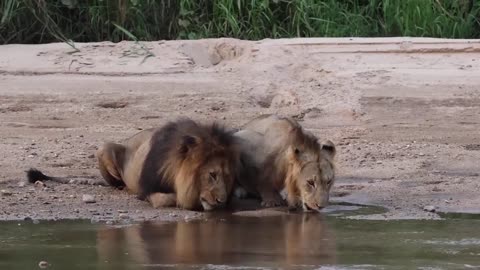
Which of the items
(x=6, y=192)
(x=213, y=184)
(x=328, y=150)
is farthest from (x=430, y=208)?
(x=6, y=192)

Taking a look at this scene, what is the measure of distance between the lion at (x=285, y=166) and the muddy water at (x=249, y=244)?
20cm

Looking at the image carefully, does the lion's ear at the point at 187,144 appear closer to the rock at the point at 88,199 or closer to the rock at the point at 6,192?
the rock at the point at 88,199

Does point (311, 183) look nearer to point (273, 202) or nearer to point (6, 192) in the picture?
point (273, 202)

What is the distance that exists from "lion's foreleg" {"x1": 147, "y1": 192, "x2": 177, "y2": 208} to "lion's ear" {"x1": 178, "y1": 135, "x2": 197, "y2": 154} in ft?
1.03

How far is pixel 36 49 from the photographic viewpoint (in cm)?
1149

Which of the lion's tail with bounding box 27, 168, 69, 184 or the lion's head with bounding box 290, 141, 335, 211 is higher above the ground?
the lion's head with bounding box 290, 141, 335, 211

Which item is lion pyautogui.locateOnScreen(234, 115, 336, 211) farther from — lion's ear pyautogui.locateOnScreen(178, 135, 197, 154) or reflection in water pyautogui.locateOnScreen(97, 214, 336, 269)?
lion's ear pyautogui.locateOnScreen(178, 135, 197, 154)

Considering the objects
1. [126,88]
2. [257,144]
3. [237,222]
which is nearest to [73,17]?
[126,88]

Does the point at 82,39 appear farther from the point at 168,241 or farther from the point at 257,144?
the point at 168,241

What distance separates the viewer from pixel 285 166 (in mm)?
8234

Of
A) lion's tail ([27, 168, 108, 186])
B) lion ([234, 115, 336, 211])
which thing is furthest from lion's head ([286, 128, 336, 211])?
lion's tail ([27, 168, 108, 186])

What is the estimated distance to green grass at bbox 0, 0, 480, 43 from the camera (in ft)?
39.9

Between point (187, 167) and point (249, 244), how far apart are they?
1320 millimetres

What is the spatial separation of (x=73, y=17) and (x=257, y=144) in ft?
15.0
